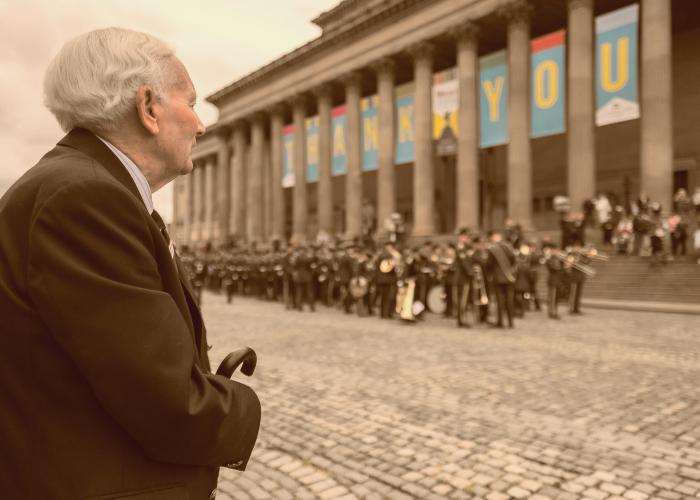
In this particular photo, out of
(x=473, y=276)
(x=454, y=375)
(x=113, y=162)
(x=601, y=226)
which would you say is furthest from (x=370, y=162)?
(x=113, y=162)

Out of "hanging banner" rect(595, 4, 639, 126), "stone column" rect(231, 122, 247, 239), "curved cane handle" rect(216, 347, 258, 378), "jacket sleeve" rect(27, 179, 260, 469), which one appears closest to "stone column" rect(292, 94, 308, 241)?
"stone column" rect(231, 122, 247, 239)

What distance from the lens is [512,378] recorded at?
689 cm

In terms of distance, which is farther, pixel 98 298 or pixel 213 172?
pixel 213 172

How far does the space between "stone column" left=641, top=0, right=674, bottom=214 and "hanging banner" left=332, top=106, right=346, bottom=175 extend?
62.7 feet

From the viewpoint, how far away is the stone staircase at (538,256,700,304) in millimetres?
16672

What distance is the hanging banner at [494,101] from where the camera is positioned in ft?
90.3

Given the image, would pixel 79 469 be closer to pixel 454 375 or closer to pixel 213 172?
pixel 454 375

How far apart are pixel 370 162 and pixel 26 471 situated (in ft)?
112

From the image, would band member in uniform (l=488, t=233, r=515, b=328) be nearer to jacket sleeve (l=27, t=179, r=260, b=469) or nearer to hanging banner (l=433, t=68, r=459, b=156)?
jacket sleeve (l=27, t=179, r=260, b=469)

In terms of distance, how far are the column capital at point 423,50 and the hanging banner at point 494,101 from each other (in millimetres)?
4244

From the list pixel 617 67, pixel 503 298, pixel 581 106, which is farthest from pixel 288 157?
pixel 503 298

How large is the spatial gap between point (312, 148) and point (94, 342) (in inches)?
1564

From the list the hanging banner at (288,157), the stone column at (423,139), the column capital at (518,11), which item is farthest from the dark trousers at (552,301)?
the hanging banner at (288,157)

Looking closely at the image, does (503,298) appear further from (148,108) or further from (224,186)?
(224,186)
